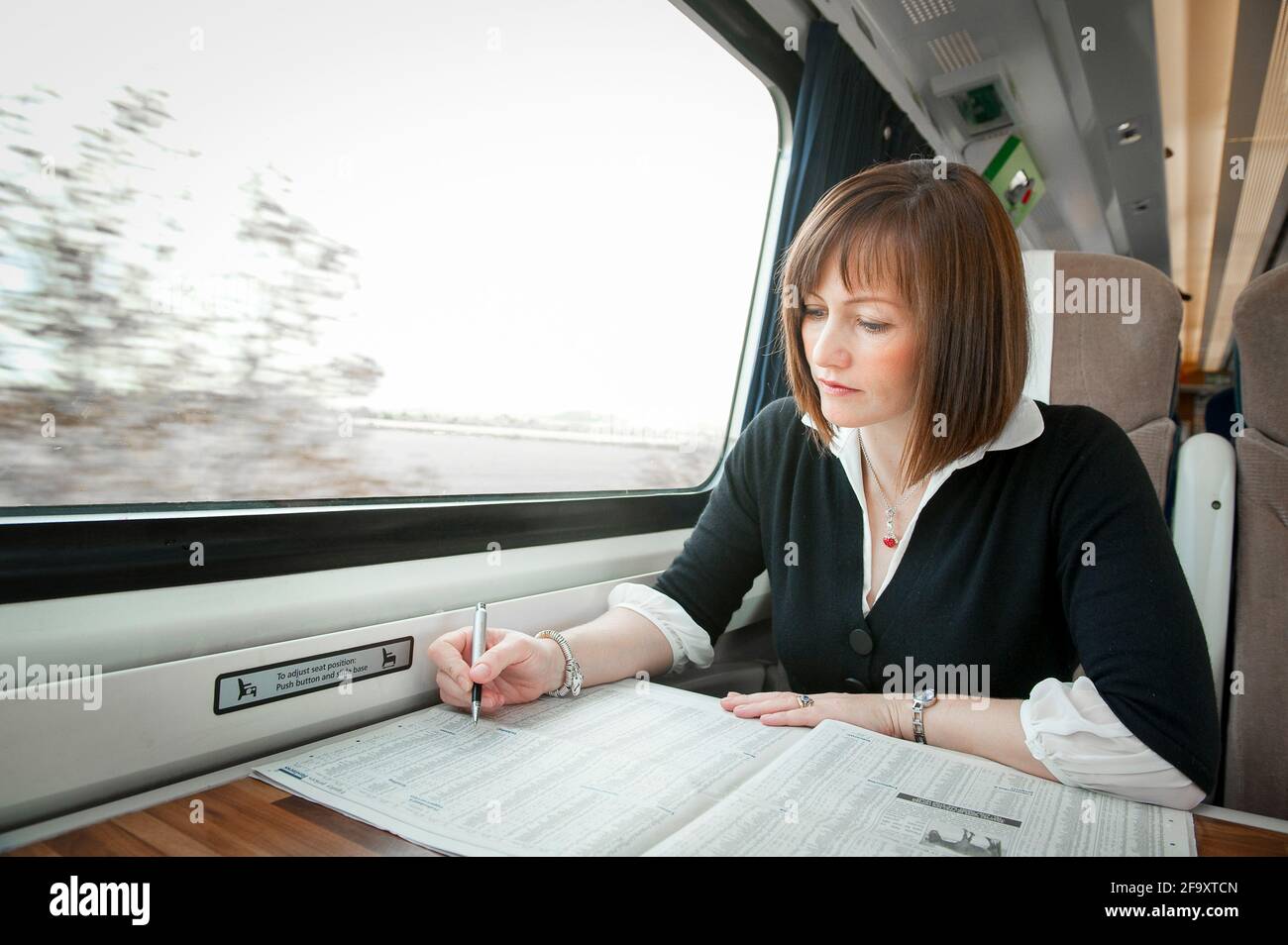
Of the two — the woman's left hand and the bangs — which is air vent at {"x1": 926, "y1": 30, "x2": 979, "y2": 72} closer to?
the bangs

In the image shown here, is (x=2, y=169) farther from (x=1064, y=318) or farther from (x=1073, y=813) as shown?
(x=1064, y=318)

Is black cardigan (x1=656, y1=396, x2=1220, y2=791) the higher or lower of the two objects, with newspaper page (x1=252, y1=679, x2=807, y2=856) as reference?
higher

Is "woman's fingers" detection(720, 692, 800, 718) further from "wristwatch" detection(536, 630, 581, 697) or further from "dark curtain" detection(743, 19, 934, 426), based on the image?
"dark curtain" detection(743, 19, 934, 426)

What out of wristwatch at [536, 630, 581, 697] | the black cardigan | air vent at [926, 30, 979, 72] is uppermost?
air vent at [926, 30, 979, 72]

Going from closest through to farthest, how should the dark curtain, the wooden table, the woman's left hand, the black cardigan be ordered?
the wooden table, the black cardigan, the woman's left hand, the dark curtain

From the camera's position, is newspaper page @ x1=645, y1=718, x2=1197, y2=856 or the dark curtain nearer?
newspaper page @ x1=645, y1=718, x2=1197, y2=856

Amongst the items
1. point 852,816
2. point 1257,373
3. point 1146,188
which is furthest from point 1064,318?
point 1146,188

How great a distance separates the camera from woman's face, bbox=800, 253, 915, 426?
1137 mm

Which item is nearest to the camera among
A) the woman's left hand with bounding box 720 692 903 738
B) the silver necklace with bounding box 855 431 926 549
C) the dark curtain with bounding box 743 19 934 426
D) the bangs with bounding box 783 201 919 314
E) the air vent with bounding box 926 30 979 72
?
the woman's left hand with bounding box 720 692 903 738

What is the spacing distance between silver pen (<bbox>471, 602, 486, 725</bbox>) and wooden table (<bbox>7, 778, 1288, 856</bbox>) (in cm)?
26

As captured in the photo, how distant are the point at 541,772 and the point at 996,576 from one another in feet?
2.40

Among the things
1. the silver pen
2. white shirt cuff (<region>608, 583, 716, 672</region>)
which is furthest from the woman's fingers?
the silver pen

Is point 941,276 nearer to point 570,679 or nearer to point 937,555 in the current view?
point 937,555

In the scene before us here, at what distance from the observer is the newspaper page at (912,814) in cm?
68
